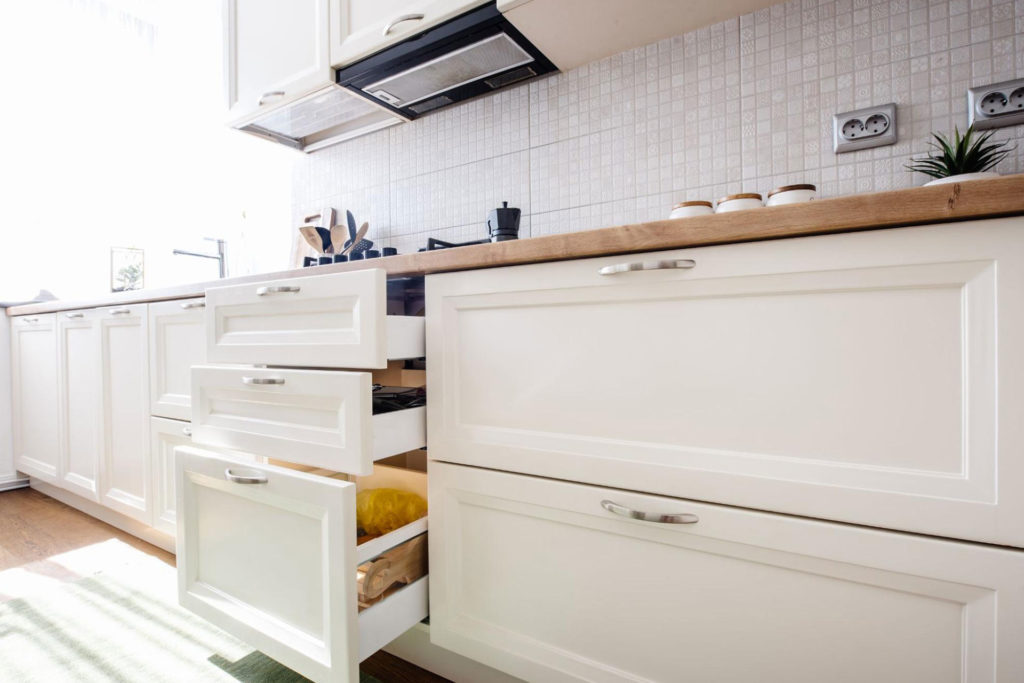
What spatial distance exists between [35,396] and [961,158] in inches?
128

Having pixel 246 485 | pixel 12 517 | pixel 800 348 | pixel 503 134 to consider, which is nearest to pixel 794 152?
pixel 800 348

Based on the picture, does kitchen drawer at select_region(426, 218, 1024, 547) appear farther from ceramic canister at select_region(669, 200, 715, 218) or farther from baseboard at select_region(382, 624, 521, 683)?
baseboard at select_region(382, 624, 521, 683)

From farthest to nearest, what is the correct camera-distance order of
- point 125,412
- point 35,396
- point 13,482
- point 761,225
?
point 13,482
point 35,396
point 125,412
point 761,225

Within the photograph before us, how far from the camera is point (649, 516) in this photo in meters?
0.73

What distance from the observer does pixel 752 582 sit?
0.69m

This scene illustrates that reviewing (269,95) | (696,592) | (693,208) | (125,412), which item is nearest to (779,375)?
(696,592)

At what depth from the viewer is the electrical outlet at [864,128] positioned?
1.00 meters

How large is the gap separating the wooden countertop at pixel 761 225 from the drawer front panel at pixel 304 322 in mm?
141

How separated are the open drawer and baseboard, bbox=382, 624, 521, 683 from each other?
176 millimetres

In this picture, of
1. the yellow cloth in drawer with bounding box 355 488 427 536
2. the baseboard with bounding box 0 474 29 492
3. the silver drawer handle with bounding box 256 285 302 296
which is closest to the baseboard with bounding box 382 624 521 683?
the yellow cloth in drawer with bounding box 355 488 427 536

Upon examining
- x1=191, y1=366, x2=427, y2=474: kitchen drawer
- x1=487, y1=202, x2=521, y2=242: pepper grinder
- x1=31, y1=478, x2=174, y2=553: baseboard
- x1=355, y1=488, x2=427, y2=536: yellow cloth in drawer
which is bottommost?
x1=31, y1=478, x2=174, y2=553: baseboard

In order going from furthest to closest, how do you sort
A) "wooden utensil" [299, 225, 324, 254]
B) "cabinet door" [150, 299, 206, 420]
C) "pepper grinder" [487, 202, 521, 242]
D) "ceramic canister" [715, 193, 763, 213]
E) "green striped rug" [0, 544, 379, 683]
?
"wooden utensil" [299, 225, 324, 254], "cabinet door" [150, 299, 206, 420], "pepper grinder" [487, 202, 521, 242], "green striped rug" [0, 544, 379, 683], "ceramic canister" [715, 193, 763, 213]

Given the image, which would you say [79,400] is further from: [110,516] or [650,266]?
[650,266]

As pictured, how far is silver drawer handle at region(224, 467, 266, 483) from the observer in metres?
0.90
